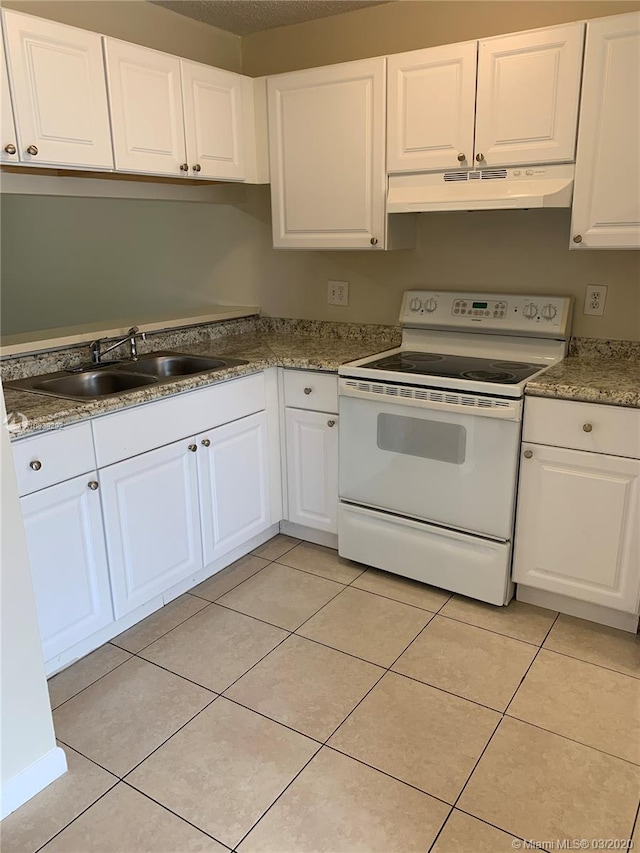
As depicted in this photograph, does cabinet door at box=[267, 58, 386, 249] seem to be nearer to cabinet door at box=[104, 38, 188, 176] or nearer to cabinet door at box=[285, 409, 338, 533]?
cabinet door at box=[104, 38, 188, 176]

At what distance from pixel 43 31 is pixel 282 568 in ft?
7.14

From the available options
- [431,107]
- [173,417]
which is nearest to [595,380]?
[431,107]

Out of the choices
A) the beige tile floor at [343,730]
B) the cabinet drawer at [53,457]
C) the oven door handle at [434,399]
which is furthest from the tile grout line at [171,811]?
the oven door handle at [434,399]

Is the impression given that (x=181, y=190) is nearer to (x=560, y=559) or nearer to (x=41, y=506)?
(x=41, y=506)

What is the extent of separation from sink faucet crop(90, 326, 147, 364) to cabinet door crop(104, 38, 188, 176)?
2.19 feet

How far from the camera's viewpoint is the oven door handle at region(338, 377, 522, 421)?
2.25 meters

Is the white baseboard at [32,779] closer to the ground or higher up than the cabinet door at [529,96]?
closer to the ground

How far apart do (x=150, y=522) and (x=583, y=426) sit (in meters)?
1.57

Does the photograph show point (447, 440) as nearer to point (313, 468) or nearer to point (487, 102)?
point (313, 468)

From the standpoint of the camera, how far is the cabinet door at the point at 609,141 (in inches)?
82.5

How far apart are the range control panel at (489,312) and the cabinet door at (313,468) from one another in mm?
664

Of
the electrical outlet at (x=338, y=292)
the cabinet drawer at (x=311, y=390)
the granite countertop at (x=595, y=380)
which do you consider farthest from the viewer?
the electrical outlet at (x=338, y=292)

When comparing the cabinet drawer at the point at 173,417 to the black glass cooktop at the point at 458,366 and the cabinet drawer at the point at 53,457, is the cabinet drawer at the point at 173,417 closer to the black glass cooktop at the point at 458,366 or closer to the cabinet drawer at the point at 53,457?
the cabinet drawer at the point at 53,457

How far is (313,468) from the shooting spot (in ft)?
9.41
